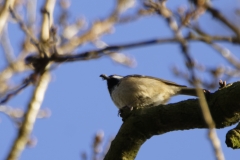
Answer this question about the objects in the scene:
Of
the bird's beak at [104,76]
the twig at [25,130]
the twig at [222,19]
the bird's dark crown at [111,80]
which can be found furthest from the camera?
the bird's beak at [104,76]

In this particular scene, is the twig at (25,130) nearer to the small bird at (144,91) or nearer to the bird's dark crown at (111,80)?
the small bird at (144,91)

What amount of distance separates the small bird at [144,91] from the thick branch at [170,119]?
1967 millimetres

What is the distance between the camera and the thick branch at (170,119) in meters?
2.78

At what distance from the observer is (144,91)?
207 inches

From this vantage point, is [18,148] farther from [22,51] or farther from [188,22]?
[22,51]

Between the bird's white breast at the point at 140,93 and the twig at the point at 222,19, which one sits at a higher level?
the bird's white breast at the point at 140,93

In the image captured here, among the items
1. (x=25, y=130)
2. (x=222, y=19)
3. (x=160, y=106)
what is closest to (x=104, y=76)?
(x=160, y=106)

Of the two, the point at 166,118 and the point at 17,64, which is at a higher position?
the point at 17,64

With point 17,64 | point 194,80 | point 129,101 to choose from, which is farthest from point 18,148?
point 129,101

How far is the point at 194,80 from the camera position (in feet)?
5.04

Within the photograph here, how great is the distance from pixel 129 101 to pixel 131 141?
82.2 inches

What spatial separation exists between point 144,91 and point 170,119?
2299 mm

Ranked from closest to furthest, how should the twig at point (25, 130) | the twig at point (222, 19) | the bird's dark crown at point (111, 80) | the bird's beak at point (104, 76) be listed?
1. the twig at point (222, 19)
2. the twig at point (25, 130)
3. the bird's dark crown at point (111, 80)
4. the bird's beak at point (104, 76)


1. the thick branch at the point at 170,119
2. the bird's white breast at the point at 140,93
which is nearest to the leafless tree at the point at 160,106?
the thick branch at the point at 170,119
